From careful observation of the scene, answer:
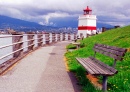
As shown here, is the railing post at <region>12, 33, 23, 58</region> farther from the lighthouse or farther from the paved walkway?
the lighthouse

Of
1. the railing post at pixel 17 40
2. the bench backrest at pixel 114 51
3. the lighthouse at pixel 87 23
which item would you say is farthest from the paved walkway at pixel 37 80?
the lighthouse at pixel 87 23

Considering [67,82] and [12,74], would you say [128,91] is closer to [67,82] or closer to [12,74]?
[67,82]

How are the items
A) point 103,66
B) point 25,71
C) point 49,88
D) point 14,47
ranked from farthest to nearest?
point 14,47, point 25,71, point 103,66, point 49,88

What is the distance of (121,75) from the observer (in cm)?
801

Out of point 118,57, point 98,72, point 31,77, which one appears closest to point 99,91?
point 98,72

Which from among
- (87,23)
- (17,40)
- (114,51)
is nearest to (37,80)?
(114,51)

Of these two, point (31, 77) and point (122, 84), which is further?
point (31, 77)

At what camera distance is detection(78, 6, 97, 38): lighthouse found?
1689 inches

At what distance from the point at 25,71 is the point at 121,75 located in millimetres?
3273

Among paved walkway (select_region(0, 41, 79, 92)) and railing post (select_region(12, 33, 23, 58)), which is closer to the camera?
paved walkway (select_region(0, 41, 79, 92))

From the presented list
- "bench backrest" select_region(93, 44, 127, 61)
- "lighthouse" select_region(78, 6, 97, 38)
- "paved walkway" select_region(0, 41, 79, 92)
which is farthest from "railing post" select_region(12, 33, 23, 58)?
"lighthouse" select_region(78, 6, 97, 38)

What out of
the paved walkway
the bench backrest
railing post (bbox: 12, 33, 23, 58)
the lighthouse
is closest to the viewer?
the bench backrest

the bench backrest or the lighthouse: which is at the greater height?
the lighthouse

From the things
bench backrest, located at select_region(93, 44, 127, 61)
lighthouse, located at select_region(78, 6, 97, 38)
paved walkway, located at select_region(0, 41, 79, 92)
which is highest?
lighthouse, located at select_region(78, 6, 97, 38)
